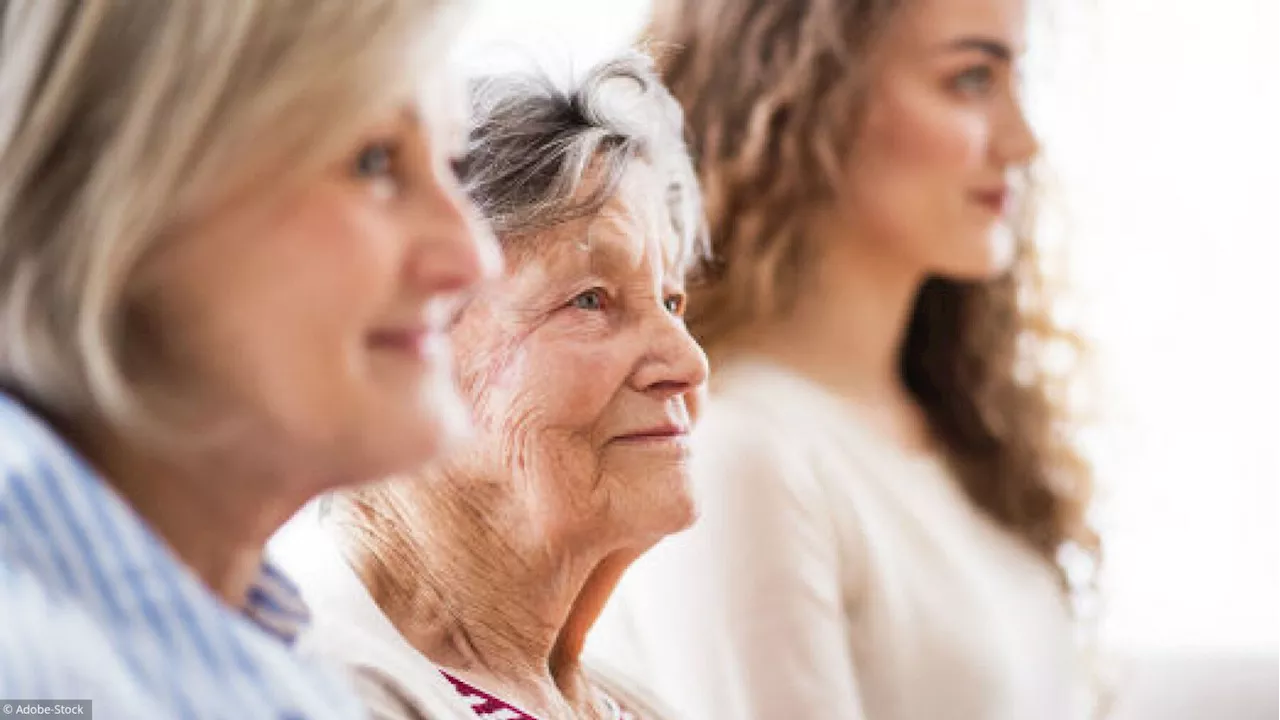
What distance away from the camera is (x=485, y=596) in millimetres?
830

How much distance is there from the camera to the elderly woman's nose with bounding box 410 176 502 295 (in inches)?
21.7

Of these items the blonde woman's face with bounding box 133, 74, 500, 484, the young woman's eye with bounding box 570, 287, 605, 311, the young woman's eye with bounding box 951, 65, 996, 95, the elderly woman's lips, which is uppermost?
the young woman's eye with bounding box 951, 65, 996, 95

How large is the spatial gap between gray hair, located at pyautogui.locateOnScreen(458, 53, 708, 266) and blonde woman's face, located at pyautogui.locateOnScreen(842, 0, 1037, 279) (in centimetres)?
41

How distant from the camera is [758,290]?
4.07 feet

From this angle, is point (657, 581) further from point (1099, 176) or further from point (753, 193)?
point (1099, 176)

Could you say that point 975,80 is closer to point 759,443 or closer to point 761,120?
point 761,120

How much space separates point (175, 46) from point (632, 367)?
38cm

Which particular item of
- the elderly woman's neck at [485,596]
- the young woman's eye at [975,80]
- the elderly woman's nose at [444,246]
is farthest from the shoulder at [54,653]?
the young woman's eye at [975,80]

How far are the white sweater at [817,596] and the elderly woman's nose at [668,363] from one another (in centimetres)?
25

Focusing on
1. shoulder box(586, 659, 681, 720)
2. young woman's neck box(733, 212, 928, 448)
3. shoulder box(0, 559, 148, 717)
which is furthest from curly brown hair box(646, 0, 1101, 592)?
shoulder box(0, 559, 148, 717)

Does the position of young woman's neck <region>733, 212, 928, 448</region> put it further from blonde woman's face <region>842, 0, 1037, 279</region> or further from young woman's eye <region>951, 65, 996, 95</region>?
young woman's eye <region>951, 65, 996, 95</region>

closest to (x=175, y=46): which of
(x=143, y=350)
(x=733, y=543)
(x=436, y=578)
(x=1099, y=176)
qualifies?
(x=143, y=350)

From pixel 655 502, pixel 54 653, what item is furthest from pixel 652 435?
pixel 54 653

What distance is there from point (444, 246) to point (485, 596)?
0.31m
